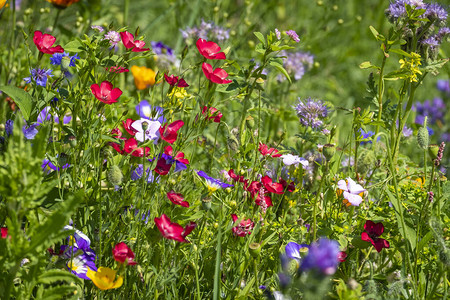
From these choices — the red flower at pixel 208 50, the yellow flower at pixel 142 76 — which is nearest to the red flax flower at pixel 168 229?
the red flower at pixel 208 50

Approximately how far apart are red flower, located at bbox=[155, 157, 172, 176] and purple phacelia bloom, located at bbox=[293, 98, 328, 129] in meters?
0.63

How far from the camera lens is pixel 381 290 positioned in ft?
4.73

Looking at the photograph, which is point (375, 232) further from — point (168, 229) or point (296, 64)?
point (296, 64)

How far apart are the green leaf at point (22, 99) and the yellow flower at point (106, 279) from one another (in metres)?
0.51

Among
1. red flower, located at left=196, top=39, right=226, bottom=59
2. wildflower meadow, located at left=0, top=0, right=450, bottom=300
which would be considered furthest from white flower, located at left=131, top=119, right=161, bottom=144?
red flower, located at left=196, top=39, right=226, bottom=59

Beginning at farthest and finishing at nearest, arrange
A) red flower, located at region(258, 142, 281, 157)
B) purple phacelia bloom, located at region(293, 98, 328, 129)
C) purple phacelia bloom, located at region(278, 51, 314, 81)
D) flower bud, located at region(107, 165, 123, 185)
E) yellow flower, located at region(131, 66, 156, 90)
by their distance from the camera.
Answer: purple phacelia bloom, located at region(278, 51, 314, 81) < yellow flower, located at region(131, 66, 156, 90) < purple phacelia bloom, located at region(293, 98, 328, 129) < red flower, located at region(258, 142, 281, 157) < flower bud, located at region(107, 165, 123, 185)

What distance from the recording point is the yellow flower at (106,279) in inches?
48.2

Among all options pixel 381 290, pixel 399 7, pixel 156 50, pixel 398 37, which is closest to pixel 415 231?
pixel 381 290

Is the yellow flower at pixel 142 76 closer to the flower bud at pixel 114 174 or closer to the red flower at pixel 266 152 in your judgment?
the red flower at pixel 266 152

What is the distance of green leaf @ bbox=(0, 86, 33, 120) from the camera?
147cm

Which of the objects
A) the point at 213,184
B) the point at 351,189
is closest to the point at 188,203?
the point at 213,184

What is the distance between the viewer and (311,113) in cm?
191

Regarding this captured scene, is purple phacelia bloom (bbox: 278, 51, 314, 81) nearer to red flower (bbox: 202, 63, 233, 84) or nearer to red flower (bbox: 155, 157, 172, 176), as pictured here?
red flower (bbox: 202, 63, 233, 84)

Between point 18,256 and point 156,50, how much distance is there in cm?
201
